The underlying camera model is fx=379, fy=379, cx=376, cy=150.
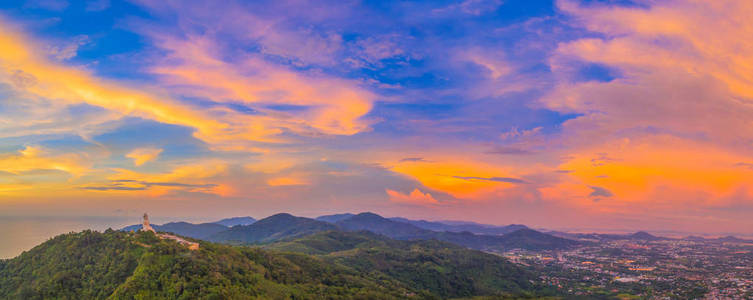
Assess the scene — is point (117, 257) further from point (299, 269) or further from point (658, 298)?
point (658, 298)

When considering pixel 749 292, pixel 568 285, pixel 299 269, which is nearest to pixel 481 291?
pixel 568 285

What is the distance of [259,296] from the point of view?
79.5 meters

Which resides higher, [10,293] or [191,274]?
[191,274]

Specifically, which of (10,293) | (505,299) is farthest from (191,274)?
(505,299)

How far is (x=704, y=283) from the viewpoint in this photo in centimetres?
18662

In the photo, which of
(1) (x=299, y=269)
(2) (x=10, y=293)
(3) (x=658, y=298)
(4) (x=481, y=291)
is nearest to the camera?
(2) (x=10, y=293)

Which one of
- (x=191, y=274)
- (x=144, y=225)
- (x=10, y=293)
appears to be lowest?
(x=10, y=293)

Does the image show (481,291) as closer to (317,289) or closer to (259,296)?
(317,289)

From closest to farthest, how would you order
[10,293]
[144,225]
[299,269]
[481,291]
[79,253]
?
[10,293] < [79,253] < [144,225] < [299,269] < [481,291]

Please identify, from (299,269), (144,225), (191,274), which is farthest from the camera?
(299,269)

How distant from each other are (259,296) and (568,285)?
174875 millimetres

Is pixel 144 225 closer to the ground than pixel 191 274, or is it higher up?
higher up

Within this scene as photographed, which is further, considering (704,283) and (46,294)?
(704,283)

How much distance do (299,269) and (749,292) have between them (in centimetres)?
19230
